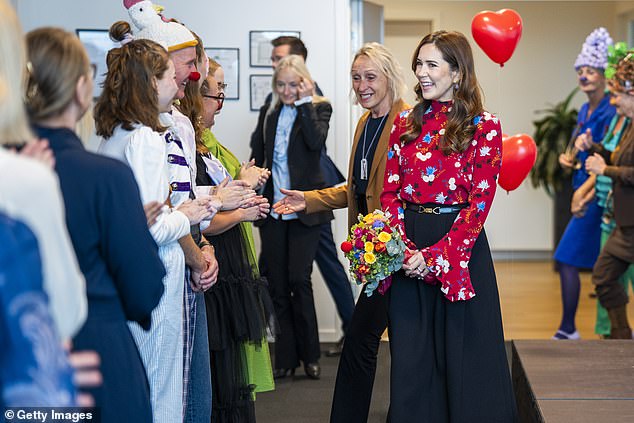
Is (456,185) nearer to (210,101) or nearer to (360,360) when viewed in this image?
(360,360)

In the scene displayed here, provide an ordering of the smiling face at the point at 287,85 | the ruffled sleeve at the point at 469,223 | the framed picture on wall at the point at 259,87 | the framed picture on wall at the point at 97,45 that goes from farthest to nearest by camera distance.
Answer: the framed picture on wall at the point at 259,87, the framed picture on wall at the point at 97,45, the smiling face at the point at 287,85, the ruffled sleeve at the point at 469,223

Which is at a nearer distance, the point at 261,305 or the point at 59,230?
the point at 59,230

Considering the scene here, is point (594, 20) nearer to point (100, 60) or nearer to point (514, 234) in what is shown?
point (514, 234)

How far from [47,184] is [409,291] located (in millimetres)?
2067

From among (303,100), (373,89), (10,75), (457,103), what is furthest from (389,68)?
(10,75)

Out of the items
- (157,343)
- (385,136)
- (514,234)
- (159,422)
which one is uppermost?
(385,136)

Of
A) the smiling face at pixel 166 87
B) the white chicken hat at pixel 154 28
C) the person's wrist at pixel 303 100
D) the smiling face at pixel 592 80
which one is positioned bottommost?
the person's wrist at pixel 303 100

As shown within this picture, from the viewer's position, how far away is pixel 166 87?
2.75m

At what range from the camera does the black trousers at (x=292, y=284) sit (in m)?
5.12

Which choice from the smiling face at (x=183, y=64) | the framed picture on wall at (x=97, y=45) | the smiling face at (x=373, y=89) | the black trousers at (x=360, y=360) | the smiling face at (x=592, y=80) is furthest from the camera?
the smiling face at (x=592, y=80)

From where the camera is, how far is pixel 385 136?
380 centimetres

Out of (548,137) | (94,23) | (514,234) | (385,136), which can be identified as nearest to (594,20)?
(548,137)

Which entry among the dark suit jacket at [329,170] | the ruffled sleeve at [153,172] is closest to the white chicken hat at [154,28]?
the ruffled sleeve at [153,172]

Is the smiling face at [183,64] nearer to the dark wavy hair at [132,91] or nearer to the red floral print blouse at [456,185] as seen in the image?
the dark wavy hair at [132,91]
